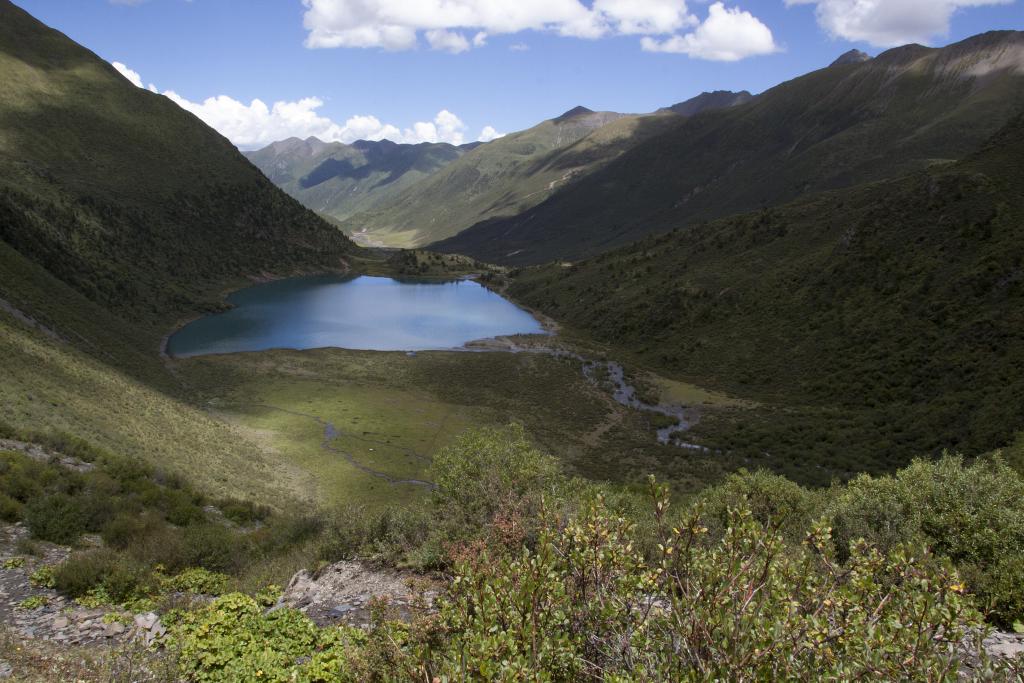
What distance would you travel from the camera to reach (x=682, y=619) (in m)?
6.03

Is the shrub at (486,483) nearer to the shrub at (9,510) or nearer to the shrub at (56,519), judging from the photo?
the shrub at (56,519)

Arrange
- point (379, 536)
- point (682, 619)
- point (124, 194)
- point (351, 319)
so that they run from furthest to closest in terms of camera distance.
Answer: point (124, 194), point (351, 319), point (379, 536), point (682, 619)

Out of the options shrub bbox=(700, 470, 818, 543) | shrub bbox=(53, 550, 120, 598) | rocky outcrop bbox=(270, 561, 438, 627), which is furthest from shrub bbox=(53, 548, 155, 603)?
shrub bbox=(700, 470, 818, 543)

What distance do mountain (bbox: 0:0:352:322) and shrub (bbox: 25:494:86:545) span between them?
67.4 metres

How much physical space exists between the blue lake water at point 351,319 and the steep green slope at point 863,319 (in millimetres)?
25244

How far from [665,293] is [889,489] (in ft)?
223

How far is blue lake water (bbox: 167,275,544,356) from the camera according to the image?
83.8m


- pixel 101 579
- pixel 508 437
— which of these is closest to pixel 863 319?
pixel 508 437

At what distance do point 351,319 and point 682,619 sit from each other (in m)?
102

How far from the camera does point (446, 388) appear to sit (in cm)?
6500

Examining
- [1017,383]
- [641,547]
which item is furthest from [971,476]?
Answer: [1017,383]

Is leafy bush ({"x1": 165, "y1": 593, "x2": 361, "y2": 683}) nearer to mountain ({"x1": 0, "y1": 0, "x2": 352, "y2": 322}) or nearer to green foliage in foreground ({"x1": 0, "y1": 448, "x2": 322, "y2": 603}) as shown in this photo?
green foliage in foreground ({"x1": 0, "y1": 448, "x2": 322, "y2": 603})

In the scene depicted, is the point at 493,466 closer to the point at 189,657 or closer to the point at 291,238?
the point at 189,657

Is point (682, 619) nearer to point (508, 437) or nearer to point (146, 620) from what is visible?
point (146, 620)
